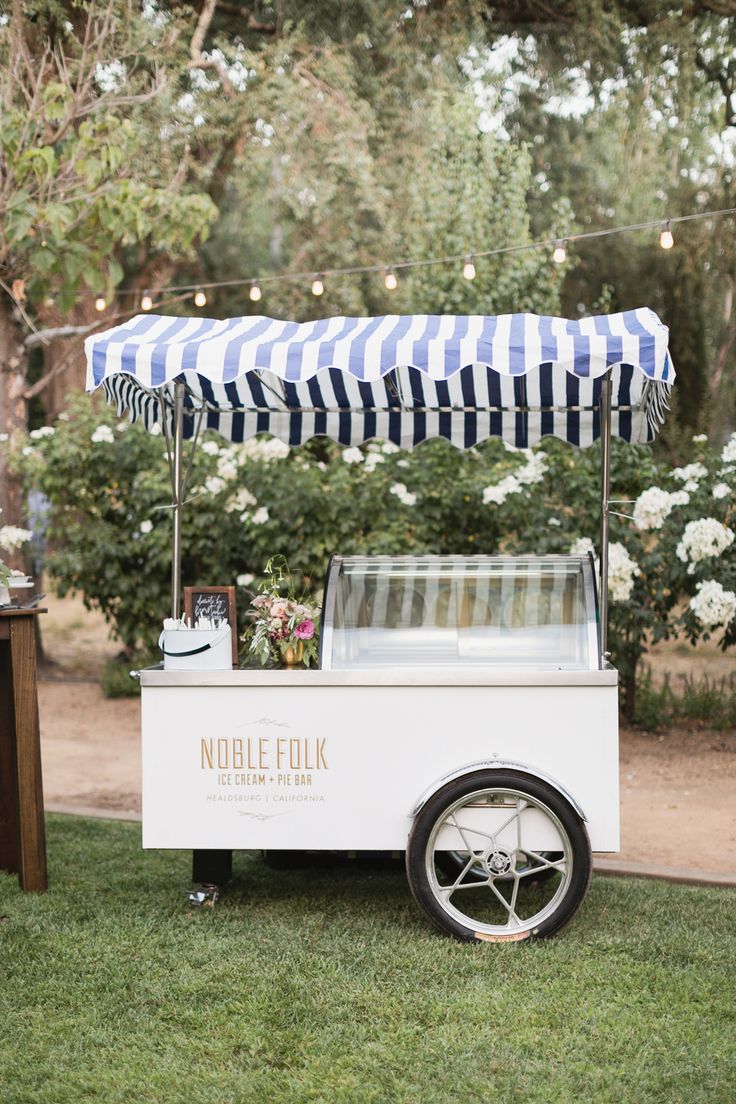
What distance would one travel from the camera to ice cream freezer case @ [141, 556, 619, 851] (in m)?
3.98

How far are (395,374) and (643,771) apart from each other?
341 centimetres

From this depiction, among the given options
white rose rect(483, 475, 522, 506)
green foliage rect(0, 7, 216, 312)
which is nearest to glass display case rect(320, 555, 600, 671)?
white rose rect(483, 475, 522, 506)

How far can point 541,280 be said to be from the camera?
11.5 metres

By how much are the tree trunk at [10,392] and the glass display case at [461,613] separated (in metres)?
4.30

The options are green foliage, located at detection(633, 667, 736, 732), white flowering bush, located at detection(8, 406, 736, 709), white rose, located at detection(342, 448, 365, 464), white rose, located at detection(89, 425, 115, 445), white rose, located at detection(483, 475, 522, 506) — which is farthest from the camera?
white rose, located at detection(89, 425, 115, 445)

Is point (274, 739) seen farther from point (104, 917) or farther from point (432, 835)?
point (104, 917)

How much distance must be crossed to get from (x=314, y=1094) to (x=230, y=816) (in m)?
1.32

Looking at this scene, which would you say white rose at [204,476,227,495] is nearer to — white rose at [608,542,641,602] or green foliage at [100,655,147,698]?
green foliage at [100,655,147,698]

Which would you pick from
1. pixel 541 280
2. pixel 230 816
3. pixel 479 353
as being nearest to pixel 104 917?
pixel 230 816

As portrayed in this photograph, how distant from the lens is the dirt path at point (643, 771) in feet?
18.5

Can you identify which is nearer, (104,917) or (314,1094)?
(314,1094)

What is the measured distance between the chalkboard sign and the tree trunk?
159 inches

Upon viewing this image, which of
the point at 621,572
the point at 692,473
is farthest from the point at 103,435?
the point at 692,473

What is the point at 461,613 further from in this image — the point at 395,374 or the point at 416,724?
the point at 395,374
